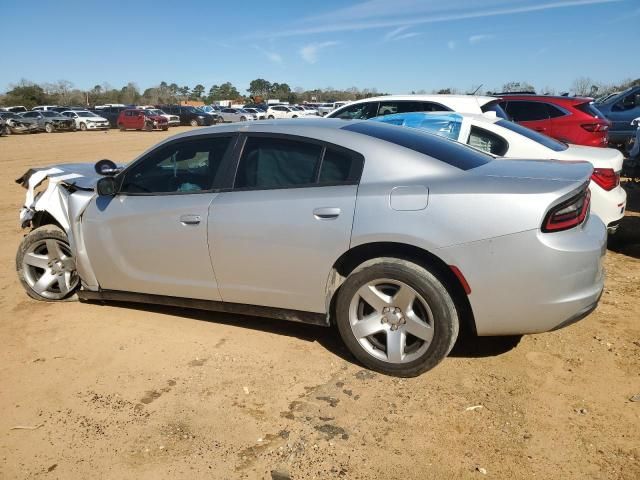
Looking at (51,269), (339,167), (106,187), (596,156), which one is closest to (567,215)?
(339,167)

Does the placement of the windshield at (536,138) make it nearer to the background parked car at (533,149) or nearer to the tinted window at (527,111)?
the background parked car at (533,149)

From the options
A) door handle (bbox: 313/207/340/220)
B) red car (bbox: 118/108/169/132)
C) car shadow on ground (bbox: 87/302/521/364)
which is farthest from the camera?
red car (bbox: 118/108/169/132)

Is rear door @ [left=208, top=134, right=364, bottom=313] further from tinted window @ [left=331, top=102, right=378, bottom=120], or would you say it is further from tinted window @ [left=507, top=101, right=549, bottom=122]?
tinted window @ [left=507, top=101, right=549, bottom=122]

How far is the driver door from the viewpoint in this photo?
3.75m

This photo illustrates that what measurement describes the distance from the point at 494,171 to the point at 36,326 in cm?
382

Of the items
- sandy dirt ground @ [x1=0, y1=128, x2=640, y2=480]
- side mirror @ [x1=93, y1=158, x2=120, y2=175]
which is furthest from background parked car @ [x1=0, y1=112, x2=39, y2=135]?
sandy dirt ground @ [x1=0, y1=128, x2=640, y2=480]

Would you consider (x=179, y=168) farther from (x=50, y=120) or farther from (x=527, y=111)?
(x=50, y=120)

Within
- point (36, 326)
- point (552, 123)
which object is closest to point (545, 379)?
point (36, 326)

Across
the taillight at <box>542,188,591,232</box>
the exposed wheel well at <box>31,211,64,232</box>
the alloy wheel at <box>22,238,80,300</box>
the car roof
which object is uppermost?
the car roof

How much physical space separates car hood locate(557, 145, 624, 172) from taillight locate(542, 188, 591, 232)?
2.22 m

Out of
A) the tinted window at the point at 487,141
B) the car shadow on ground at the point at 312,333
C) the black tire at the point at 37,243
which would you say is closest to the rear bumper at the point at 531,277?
the car shadow on ground at the point at 312,333

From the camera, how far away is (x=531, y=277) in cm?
289

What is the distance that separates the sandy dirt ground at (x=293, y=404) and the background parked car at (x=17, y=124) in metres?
34.2

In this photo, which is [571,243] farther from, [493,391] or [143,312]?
[143,312]
